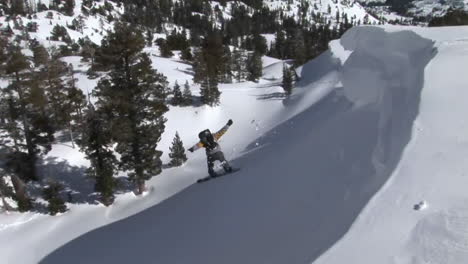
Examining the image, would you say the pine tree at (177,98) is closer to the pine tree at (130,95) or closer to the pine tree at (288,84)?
the pine tree at (288,84)

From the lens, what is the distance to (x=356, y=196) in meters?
6.21

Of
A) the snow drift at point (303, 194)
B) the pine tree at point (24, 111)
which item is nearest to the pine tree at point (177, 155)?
the pine tree at point (24, 111)

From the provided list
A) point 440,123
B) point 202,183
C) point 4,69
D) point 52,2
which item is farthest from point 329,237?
point 52,2

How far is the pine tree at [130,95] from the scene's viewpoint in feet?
72.5

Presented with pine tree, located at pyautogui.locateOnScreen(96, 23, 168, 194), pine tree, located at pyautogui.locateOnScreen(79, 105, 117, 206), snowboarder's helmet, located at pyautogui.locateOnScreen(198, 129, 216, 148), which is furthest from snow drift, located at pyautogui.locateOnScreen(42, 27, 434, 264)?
pine tree, located at pyautogui.locateOnScreen(79, 105, 117, 206)

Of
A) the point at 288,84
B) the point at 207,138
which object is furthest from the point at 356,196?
the point at 288,84

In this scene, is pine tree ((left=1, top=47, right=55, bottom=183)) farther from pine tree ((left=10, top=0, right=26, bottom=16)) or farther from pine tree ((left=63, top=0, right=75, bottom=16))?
pine tree ((left=63, top=0, right=75, bottom=16))

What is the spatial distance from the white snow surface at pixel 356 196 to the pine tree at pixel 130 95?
220 inches

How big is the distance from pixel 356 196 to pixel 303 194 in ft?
8.46

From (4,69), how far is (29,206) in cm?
1053

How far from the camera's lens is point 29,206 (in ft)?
81.8

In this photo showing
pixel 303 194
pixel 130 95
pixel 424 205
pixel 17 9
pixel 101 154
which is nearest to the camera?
pixel 424 205

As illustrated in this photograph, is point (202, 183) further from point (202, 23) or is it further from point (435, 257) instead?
point (202, 23)

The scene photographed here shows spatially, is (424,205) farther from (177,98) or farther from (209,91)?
(177,98)
